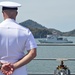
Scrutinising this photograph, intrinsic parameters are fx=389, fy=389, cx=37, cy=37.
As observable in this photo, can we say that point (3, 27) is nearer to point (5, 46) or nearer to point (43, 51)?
point (5, 46)

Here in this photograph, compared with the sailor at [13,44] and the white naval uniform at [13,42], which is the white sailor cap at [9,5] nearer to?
the sailor at [13,44]

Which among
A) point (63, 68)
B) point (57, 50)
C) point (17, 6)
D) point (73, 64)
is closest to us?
point (17, 6)

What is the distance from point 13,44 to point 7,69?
10.2 inches

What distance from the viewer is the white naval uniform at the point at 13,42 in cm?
390

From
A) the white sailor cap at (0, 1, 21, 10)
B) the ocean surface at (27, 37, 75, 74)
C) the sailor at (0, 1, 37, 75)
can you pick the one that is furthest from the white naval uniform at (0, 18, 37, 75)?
the ocean surface at (27, 37, 75, 74)

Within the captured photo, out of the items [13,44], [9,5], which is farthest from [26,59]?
[9,5]

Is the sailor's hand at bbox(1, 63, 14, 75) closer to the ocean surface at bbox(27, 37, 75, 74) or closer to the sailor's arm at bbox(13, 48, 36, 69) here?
the sailor's arm at bbox(13, 48, 36, 69)

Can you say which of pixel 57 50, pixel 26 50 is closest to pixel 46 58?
pixel 57 50

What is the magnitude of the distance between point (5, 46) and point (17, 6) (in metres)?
0.42

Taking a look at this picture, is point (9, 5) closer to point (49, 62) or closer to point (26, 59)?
point (26, 59)

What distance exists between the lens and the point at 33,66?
8.27 m

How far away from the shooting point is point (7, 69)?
3900 mm

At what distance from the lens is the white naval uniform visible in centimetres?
390

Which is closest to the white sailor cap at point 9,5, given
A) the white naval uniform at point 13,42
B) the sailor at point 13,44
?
the sailor at point 13,44
